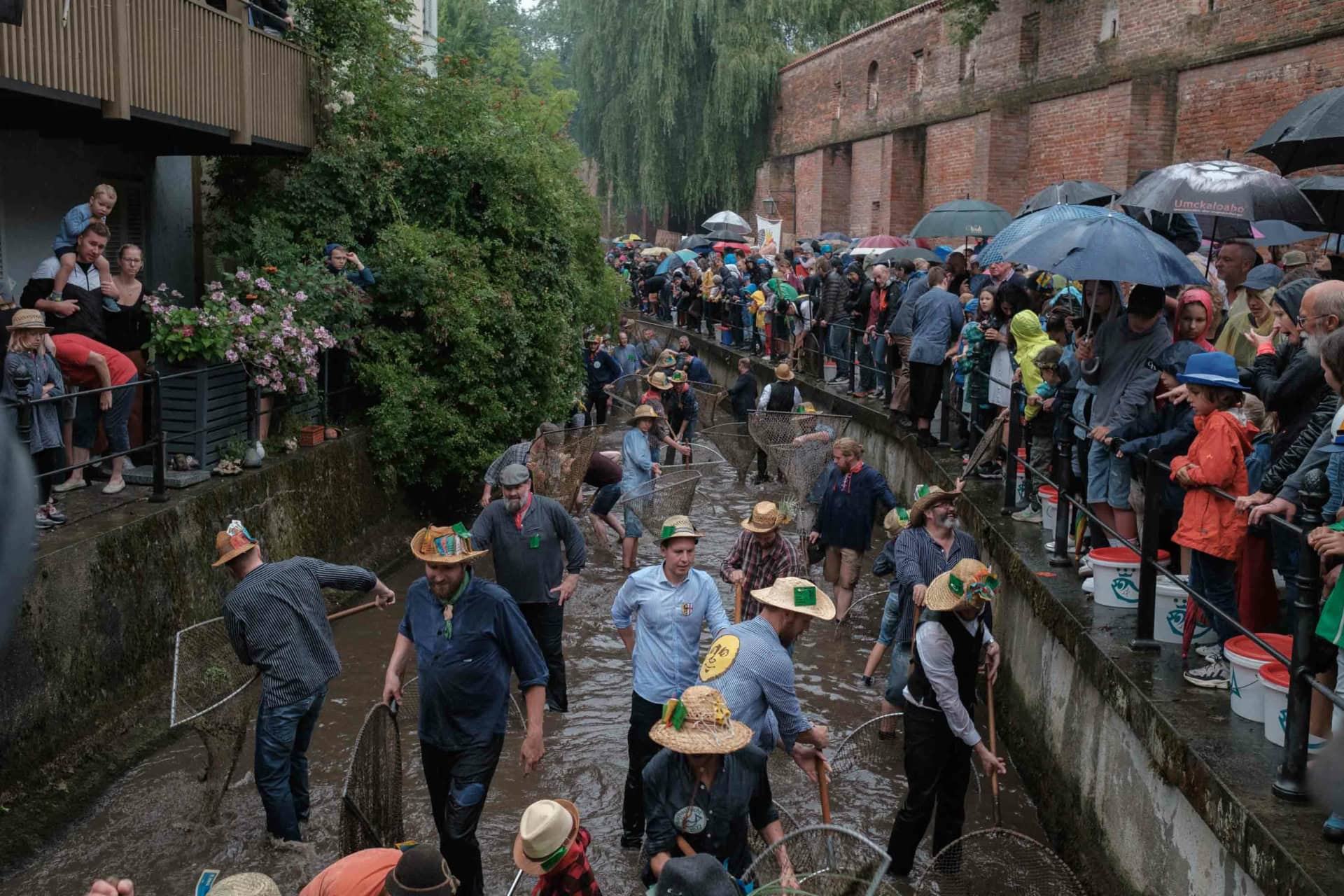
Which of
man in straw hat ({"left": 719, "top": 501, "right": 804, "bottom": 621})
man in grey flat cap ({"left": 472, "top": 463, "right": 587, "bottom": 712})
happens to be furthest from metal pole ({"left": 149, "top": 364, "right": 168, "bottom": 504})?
man in straw hat ({"left": 719, "top": 501, "right": 804, "bottom": 621})

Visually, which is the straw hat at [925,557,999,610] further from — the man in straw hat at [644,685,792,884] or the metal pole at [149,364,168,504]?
the metal pole at [149,364,168,504]

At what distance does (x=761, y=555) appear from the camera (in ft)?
29.8

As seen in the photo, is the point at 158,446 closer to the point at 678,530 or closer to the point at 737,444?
the point at 678,530

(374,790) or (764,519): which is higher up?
(764,519)

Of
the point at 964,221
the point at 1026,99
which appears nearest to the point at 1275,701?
the point at 964,221

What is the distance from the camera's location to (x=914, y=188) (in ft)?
106

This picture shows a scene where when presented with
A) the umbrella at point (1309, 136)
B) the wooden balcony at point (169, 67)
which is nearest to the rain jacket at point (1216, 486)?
the umbrella at point (1309, 136)

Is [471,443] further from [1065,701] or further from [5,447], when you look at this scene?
[5,447]

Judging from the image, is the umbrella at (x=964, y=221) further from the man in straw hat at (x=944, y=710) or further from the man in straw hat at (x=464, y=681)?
the man in straw hat at (x=464, y=681)

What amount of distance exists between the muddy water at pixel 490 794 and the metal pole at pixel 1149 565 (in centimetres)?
158

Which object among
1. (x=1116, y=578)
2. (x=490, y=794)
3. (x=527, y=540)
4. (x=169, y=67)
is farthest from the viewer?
(x=169, y=67)

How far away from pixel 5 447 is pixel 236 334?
32.9ft

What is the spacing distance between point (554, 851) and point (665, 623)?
2.57 m

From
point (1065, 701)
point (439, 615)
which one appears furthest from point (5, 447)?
point (1065, 701)
